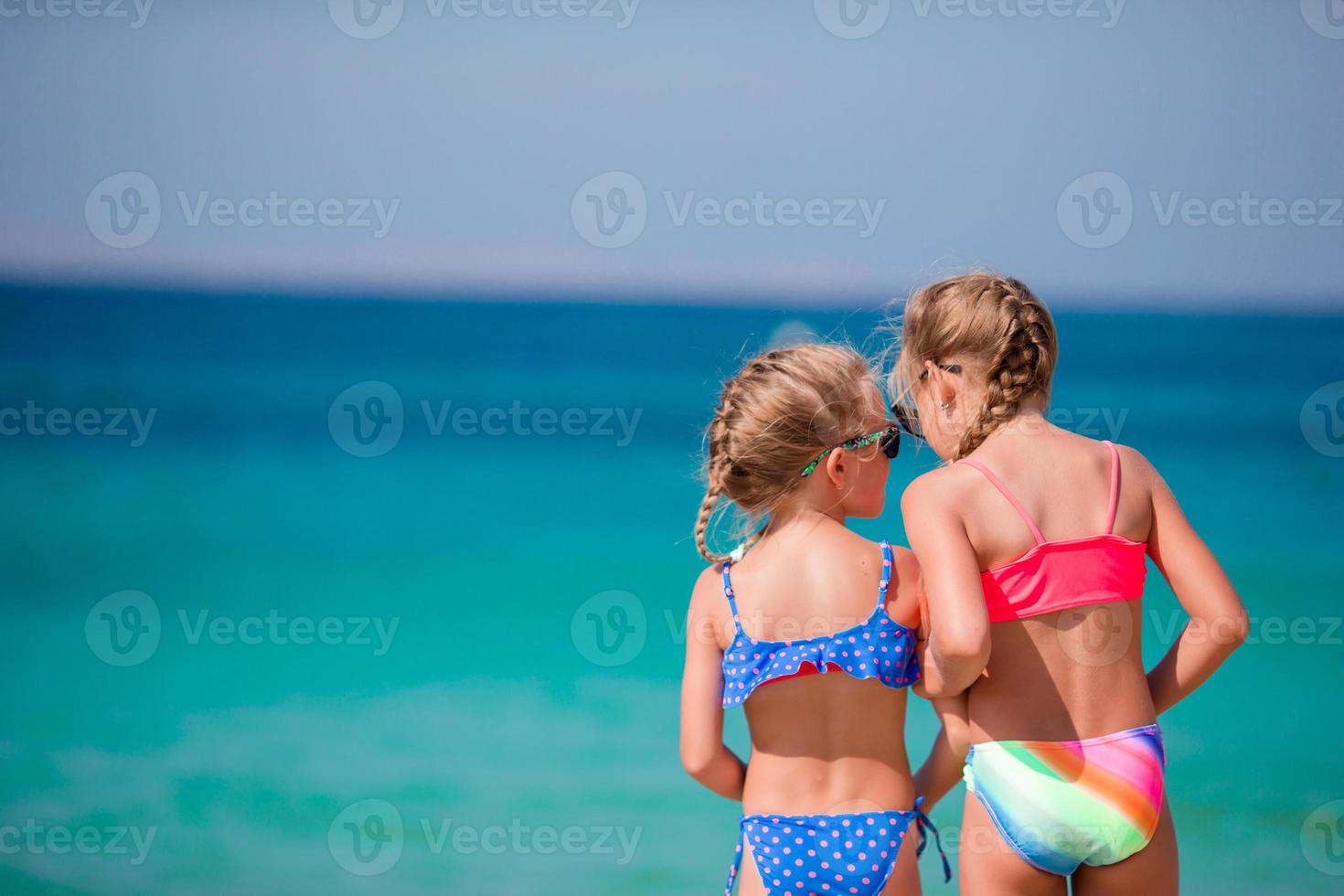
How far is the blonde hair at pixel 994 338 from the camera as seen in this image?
191 centimetres

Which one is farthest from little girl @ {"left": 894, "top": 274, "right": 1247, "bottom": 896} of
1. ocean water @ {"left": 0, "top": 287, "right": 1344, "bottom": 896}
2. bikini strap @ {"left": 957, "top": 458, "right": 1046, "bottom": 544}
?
ocean water @ {"left": 0, "top": 287, "right": 1344, "bottom": 896}

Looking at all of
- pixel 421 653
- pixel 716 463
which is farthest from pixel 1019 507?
pixel 421 653

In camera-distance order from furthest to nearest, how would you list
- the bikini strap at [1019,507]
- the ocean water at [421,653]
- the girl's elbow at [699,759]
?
the ocean water at [421,653] < the girl's elbow at [699,759] < the bikini strap at [1019,507]

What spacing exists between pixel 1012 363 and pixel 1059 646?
1.42 ft

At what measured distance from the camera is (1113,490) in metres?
1.85

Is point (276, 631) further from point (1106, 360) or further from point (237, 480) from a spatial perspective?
point (1106, 360)

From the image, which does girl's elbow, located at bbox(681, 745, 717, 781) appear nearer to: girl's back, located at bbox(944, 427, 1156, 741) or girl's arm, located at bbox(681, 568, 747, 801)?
girl's arm, located at bbox(681, 568, 747, 801)

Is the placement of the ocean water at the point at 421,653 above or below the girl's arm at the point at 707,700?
above

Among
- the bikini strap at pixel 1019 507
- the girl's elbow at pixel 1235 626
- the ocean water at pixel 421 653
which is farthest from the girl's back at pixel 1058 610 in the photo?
the ocean water at pixel 421 653

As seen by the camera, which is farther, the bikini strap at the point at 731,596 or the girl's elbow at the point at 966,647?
the bikini strap at the point at 731,596

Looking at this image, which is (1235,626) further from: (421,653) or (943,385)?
(421,653)

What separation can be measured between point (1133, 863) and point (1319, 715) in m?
3.60

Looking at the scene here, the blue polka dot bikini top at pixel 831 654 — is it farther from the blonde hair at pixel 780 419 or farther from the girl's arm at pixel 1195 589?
the girl's arm at pixel 1195 589

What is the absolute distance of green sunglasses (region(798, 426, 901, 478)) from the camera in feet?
6.40
